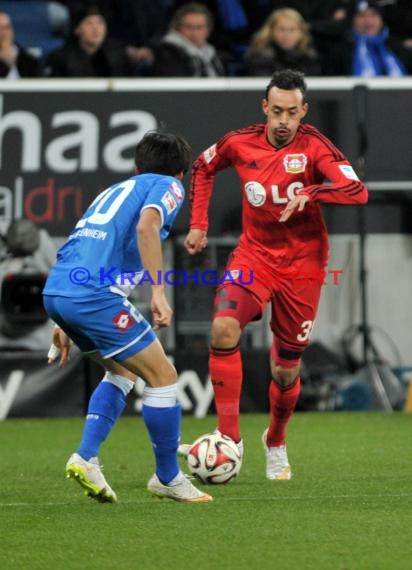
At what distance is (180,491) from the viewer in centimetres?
634

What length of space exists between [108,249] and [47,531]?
1.33 m

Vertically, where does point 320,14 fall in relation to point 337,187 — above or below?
below

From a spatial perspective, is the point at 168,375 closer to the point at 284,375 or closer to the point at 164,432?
the point at 164,432

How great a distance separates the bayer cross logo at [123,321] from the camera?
6133 millimetres

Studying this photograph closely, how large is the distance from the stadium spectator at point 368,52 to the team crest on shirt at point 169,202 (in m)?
7.39

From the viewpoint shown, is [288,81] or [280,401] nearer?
[288,81]

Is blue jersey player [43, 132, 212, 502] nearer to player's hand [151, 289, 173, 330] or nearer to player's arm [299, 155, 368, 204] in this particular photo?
player's hand [151, 289, 173, 330]

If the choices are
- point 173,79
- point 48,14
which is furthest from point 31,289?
point 48,14

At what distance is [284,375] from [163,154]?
75.8 inches

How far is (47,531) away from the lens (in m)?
5.52

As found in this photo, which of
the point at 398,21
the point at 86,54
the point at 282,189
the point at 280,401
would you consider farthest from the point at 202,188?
the point at 398,21

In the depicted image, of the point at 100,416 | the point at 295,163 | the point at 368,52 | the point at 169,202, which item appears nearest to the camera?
the point at 169,202

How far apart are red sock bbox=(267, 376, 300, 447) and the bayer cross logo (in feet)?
5.91

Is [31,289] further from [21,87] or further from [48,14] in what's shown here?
[48,14]
